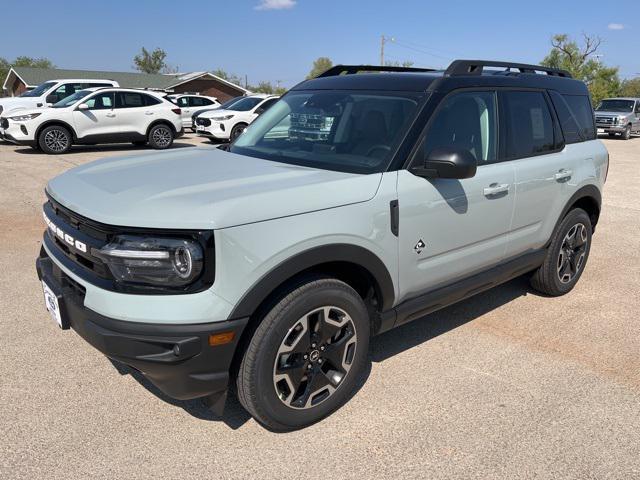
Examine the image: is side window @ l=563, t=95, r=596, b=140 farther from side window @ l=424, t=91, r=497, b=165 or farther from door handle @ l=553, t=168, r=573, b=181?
side window @ l=424, t=91, r=497, b=165

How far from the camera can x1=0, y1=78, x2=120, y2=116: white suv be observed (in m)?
15.5

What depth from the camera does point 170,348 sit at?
7.36 feet

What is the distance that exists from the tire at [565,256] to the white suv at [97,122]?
12.1 metres

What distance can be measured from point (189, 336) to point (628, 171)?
1416cm

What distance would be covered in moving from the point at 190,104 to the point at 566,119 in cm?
2016

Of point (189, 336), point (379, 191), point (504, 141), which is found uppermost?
point (504, 141)

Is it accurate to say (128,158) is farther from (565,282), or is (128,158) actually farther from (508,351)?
(565,282)

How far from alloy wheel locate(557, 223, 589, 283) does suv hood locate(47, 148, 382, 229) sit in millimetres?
2523

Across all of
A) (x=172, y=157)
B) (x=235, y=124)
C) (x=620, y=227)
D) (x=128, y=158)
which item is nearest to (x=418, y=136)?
(x=172, y=157)

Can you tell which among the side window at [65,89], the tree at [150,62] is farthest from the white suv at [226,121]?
the tree at [150,62]

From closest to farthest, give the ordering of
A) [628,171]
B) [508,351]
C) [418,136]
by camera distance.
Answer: [418,136]
[508,351]
[628,171]

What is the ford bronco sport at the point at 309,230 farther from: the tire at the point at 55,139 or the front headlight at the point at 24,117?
the front headlight at the point at 24,117

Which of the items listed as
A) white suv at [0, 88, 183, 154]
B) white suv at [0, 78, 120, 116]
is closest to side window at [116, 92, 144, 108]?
white suv at [0, 88, 183, 154]

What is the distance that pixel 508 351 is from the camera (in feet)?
12.1
